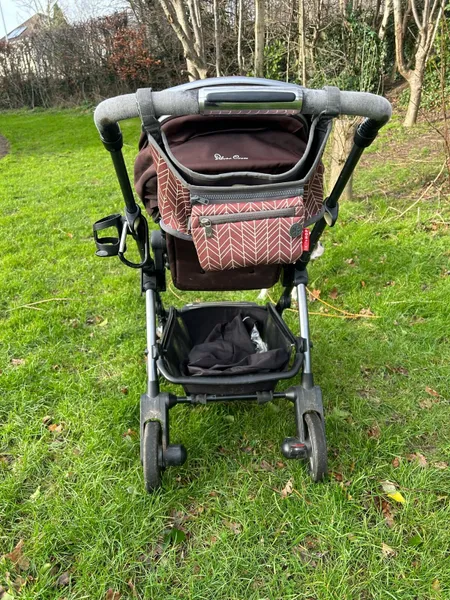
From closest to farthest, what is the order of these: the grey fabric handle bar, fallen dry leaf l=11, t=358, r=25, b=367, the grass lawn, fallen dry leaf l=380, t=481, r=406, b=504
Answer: the grey fabric handle bar < the grass lawn < fallen dry leaf l=380, t=481, r=406, b=504 < fallen dry leaf l=11, t=358, r=25, b=367

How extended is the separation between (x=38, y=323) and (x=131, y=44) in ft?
43.5

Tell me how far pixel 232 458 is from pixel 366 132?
156 centimetres

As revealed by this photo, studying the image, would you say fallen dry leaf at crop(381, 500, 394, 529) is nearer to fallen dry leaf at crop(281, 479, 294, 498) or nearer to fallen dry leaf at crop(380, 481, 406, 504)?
fallen dry leaf at crop(380, 481, 406, 504)

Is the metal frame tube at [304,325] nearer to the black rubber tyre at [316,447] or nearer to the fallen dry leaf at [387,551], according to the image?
the black rubber tyre at [316,447]

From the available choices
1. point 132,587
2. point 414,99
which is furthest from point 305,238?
point 414,99

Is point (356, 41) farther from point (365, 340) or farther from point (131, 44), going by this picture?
point (131, 44)

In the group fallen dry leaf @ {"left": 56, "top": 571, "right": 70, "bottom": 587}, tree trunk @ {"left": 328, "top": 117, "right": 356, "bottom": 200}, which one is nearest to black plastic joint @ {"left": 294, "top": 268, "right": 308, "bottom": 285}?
fallen dry leaf @ {"left": 56, "top": 571, "right": 70, "bottom": 587}

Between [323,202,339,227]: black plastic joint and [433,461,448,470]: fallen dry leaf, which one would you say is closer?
[323,202,339,227]: black plastic joint

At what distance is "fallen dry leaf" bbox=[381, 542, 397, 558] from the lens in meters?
1.73

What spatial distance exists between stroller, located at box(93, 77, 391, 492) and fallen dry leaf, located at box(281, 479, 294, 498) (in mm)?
121

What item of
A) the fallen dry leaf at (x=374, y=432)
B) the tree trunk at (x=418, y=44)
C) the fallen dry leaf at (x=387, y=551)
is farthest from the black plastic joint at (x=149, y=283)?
the tree trunk at (x=418, y=44)

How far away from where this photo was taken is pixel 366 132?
5.49 feet

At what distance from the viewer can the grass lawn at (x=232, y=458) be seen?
169 centimetres

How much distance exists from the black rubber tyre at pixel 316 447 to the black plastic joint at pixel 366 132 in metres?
1.14
